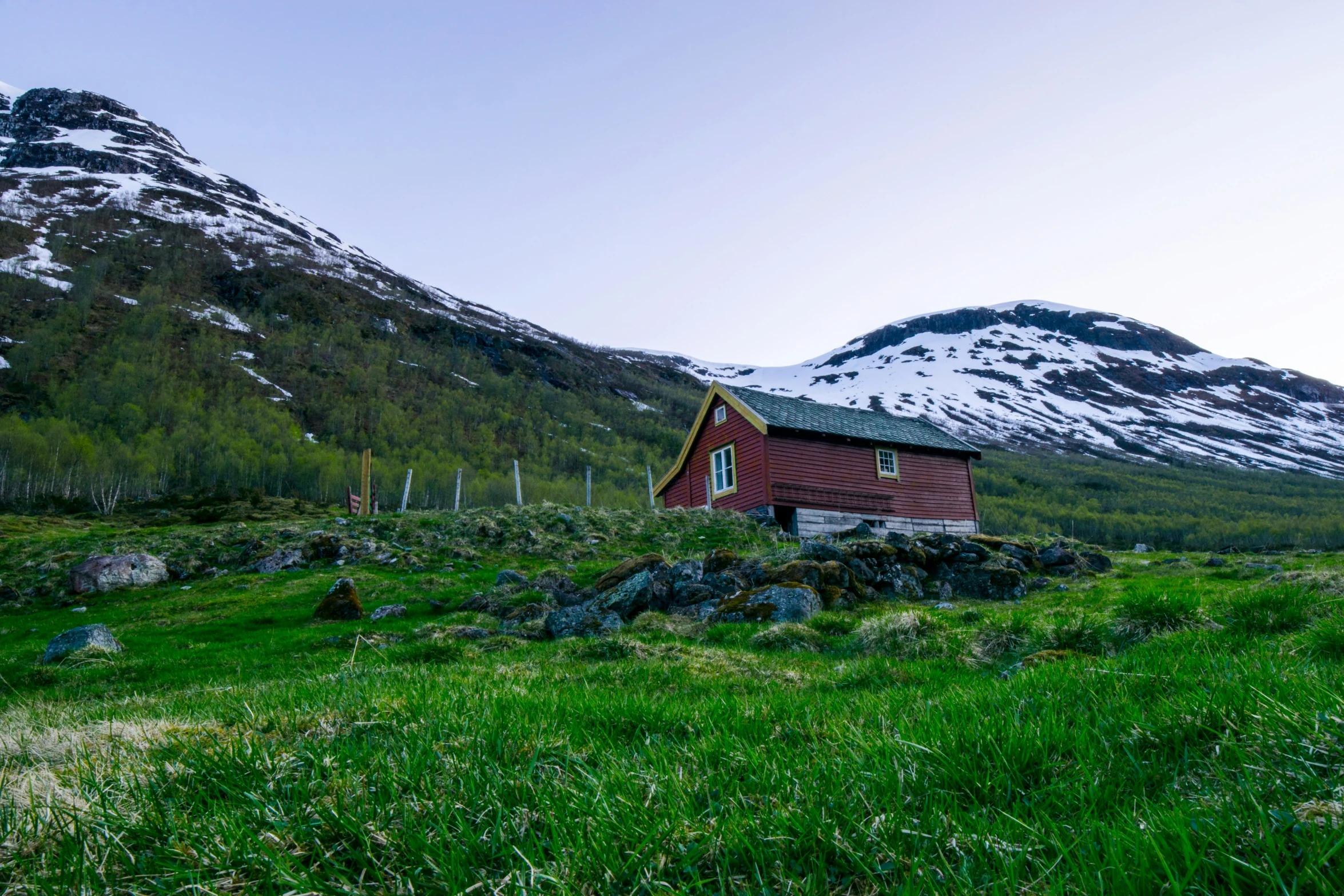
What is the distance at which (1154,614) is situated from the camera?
6.45 meters

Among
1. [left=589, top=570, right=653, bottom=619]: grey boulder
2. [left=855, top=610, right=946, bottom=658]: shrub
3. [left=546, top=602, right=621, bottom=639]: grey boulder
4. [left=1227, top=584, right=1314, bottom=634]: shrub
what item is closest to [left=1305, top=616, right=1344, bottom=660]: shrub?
[left=1227, top=584, right=1314, bottom=634]: shrub

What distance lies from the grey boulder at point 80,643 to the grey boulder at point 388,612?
451cm

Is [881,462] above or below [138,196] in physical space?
below

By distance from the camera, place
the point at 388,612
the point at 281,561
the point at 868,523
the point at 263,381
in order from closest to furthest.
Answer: the point at 388,612 < the point at 281,561 < the point at 868,523 < the point at 263,381

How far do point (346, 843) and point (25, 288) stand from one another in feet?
343

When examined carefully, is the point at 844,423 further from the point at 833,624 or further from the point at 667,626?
the point at 833,624

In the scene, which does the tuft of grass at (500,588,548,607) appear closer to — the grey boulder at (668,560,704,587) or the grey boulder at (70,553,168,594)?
the grey boulder at (668,560,704,587)

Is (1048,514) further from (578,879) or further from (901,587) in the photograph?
(578,879)

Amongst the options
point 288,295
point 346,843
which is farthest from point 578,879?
point 288,295

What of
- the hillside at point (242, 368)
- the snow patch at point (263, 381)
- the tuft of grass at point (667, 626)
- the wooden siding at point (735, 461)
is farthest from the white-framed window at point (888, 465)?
the snow patch at point (263, 381)

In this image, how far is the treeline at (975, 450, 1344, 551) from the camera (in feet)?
205

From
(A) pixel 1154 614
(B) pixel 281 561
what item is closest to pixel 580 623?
(A) pixel 1154 614

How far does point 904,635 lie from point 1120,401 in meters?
184

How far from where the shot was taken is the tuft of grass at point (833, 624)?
32.1 ft
